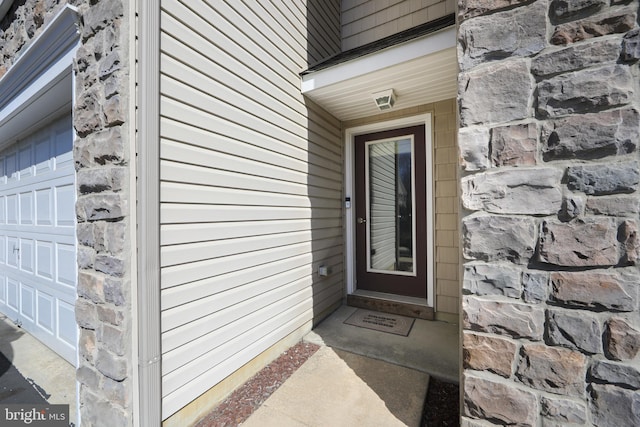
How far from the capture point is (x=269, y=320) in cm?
225

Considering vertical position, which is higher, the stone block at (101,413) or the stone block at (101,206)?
the stone block at (101,206)

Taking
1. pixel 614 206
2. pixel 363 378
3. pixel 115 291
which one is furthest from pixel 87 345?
pixel 614 206

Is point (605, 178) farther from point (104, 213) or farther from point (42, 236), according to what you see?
point (42, 236)

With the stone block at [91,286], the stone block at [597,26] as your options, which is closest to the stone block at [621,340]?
the stone block at [597,26]

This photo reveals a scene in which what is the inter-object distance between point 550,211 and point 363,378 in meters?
1.65

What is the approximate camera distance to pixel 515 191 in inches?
46.2

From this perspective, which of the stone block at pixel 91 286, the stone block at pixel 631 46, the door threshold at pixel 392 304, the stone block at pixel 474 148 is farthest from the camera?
the door threshold at pixel 392 304

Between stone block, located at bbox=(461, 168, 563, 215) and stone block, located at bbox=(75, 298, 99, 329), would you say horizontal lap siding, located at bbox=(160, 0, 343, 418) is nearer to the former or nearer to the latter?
stone block, located at bbox=(75, 298, 99, 329)

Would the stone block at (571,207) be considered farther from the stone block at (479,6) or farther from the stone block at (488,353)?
the stone block at (479,6)

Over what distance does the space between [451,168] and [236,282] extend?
2446mm

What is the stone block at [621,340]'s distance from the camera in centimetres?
102

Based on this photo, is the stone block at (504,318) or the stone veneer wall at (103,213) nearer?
the stone block at (504,318)

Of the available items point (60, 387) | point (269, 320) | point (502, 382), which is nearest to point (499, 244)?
point (502, 382)

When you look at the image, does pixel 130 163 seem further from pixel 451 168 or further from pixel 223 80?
pixel 451 168
